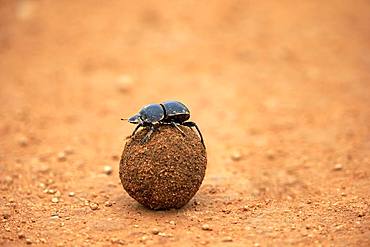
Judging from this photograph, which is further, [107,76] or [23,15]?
[23,15]

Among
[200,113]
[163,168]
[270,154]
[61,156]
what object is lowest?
[61,156]

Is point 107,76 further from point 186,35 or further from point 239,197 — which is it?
point 239,197

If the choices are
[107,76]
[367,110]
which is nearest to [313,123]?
[367,110]

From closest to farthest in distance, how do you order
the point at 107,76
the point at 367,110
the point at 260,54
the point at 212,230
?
the point at 212,230
the point at 367,110
the point at 107,76
the point at 260,54

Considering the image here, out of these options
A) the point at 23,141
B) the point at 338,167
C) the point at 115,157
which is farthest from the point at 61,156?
the point at 338,167

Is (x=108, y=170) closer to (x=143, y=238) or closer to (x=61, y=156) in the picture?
(x=61, y=156)

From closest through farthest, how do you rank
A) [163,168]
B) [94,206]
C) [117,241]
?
1. [117,241]
2. [163,168]
3. [94,206]
